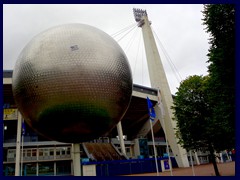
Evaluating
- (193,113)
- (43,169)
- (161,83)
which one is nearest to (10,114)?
(43,169)

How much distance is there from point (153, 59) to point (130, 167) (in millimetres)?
22618

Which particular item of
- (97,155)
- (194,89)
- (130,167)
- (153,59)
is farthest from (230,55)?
(153,59)

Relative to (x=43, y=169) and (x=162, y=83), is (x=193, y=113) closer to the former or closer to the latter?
(x=162, y=83)

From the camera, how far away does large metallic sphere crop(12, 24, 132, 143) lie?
15.8 ft

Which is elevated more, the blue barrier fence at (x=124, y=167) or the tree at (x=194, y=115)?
the tree at (x=194, y=115)

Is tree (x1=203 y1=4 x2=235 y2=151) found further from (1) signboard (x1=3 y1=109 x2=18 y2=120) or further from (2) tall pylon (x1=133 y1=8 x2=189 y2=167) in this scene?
(1) signboard (x1=3 y1=109 x2=18 y2=120)

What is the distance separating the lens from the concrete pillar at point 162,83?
42.0m

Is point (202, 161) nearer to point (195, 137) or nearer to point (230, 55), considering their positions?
point (195, 137)

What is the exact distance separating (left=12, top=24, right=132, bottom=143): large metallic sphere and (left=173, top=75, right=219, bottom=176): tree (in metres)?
15.6

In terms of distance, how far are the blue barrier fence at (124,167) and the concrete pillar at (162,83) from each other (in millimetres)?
8591

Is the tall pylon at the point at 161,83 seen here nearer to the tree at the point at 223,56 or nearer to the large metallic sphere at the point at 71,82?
the tree at the point at 223,56

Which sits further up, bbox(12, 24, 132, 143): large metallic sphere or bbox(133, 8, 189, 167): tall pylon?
bbox(133, 8, 189, 167): tall pylon

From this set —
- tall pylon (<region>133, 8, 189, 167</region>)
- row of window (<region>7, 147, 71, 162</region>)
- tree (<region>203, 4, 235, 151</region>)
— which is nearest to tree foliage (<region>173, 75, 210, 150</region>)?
tree (<region>203, 4, 235, 151</region>)

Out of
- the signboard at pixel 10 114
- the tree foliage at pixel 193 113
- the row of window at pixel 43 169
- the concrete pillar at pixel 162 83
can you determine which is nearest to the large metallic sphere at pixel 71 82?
the tree foliage at pixel 193 113
